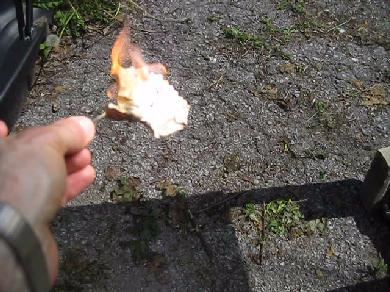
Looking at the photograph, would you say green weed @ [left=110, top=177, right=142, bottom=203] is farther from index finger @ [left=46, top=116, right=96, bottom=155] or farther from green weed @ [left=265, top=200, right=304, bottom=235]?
index finger @ [left=46, top=116, right=96, bottom=155]

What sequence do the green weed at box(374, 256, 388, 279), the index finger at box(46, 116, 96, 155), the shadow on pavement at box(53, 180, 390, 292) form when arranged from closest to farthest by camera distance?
the index finger at box(46, 116, 96, 155), the shadow on pavement at box(53, 180, 390, 292), the green weed at box(374, 256, 388, 279)

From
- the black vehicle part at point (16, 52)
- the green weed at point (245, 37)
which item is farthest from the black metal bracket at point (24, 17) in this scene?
the green weed at point (245, 37)

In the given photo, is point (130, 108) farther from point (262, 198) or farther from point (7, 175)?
point (262, 198)

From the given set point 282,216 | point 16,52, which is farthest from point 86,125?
point 16,52

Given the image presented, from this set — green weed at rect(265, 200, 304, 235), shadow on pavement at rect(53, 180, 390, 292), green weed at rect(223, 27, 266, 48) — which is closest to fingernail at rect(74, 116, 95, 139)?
shadow on pavement at rect(53, 180, 390, 292)

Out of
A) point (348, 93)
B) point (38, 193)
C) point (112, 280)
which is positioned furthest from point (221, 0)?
point (38, 193)

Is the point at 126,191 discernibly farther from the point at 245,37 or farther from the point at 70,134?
the point at 245,37
